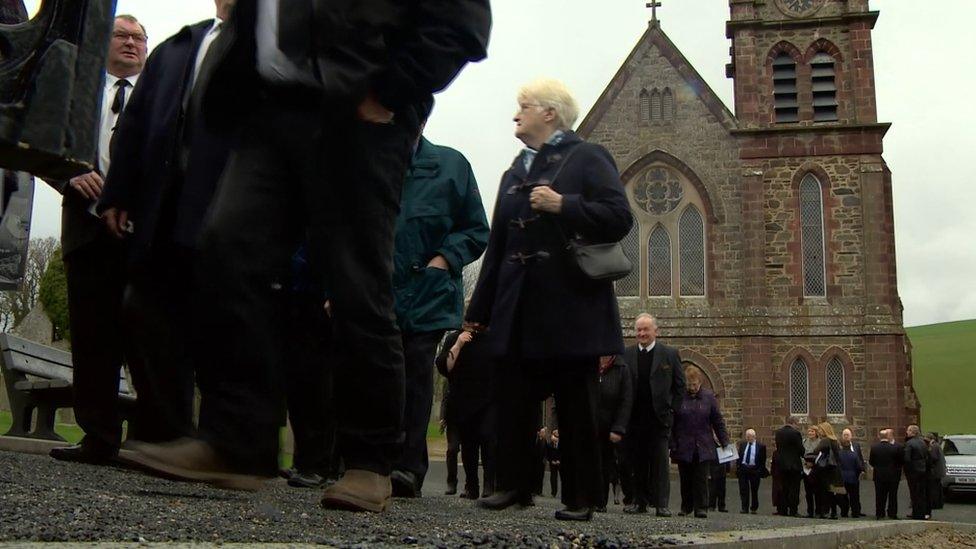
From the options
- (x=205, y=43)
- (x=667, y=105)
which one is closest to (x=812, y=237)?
(x=667, y=105)

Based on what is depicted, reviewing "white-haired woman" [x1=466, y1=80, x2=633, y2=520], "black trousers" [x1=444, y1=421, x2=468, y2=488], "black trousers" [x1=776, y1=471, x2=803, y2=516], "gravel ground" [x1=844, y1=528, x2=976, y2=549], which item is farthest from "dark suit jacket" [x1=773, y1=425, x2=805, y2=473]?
"white-haired woman" [x1=466, y1=80, x2=633, y2=520]

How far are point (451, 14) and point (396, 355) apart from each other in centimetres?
109

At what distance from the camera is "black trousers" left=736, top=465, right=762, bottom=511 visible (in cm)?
1858

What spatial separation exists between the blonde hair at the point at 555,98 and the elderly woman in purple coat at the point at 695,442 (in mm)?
5858

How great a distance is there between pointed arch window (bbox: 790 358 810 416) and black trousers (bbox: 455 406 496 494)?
23.5 meters

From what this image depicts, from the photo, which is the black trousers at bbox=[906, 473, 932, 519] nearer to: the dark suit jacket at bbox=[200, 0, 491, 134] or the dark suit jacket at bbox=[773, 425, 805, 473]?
the dark suit jacket at bbox=[773, 425, 805, 473]

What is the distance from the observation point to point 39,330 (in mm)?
39125

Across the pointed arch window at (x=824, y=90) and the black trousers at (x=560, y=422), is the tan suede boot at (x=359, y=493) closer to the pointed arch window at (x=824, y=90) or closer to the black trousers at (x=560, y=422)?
the black trousers at (x=560, y=422)

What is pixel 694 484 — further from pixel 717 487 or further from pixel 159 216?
pixel 717 487

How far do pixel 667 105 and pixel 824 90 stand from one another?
4.96 metres

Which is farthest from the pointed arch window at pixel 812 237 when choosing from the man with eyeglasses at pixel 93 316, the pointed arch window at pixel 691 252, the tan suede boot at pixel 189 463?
the tan suede boot at pixel 189 463

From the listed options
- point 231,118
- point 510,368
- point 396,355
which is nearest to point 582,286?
point 510,368

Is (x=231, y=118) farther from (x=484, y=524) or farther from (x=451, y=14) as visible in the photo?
(x=484, y=524)

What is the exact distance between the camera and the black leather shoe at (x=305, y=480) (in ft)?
16.4
